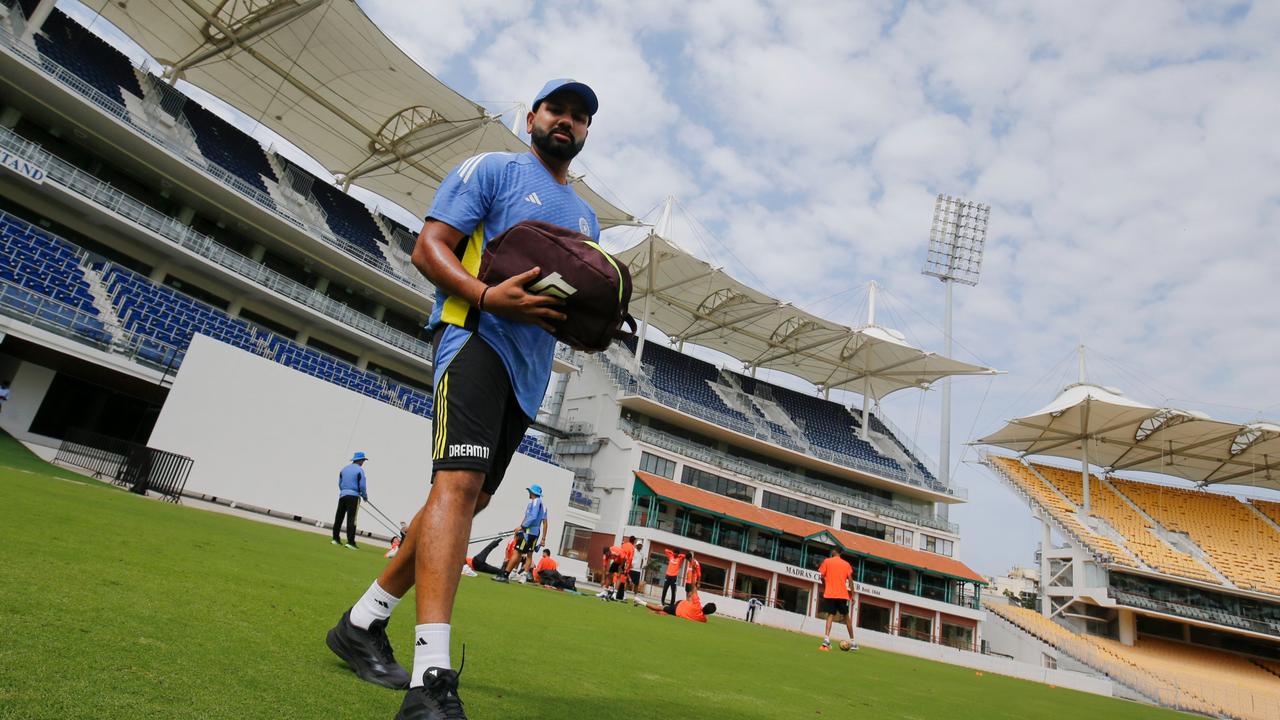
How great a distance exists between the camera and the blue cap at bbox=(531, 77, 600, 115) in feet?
7.46

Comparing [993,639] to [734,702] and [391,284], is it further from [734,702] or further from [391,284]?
[734,702]

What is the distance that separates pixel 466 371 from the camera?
1.93 m

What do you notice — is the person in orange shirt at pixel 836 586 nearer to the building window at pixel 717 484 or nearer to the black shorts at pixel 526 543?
the black shorts at pixel 526 543

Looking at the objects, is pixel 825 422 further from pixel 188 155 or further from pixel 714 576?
pixel 188 155

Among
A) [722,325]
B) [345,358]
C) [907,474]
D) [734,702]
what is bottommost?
[734,702]

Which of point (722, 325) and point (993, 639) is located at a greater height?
point (722, 325)

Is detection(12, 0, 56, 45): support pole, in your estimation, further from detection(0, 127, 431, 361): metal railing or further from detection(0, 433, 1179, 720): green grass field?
detection(0, 433, 1179, 720): green grass field

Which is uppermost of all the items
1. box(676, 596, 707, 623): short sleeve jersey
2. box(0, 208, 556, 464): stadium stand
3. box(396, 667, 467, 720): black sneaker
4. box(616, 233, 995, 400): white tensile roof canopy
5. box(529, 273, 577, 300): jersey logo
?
box(616, 233, 995, 400): white tensile roof canopy

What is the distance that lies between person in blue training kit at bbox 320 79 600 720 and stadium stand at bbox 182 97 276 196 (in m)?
24.1

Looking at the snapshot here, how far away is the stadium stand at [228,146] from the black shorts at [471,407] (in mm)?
24418

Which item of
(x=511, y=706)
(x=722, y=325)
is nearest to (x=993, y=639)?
(x=722, y=325)

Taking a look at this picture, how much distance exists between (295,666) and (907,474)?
1579 inches

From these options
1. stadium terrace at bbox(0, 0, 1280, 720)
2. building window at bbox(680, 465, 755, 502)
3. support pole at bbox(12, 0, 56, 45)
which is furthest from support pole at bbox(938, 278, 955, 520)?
support pole at bbox(12, 0, 56, 45)

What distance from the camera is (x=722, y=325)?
1438 inches
